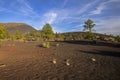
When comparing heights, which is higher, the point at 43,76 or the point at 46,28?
the point at 46,28

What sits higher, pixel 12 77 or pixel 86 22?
pixel 86 22

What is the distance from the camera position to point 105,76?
9.83 meters

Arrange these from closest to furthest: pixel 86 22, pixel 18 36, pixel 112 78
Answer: pixel 112 78 → pixel 86 22 → pixel 18 36

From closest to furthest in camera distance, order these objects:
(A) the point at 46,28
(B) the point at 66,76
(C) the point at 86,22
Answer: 1. (B) the point at 66,76
2. (C) the point at 86,22
3. (A) the point at 46,28

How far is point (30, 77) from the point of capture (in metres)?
9.69

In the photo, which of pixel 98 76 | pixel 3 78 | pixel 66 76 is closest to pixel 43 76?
pixel 66 76

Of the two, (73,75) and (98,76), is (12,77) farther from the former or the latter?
(98,76)

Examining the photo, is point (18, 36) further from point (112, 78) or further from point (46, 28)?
point (112, 78)

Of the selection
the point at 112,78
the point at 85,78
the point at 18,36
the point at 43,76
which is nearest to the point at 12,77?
the point at 43,76

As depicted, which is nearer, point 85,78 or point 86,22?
point 85,78

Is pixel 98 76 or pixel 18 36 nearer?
pixel 98 76

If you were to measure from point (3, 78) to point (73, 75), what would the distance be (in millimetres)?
4397

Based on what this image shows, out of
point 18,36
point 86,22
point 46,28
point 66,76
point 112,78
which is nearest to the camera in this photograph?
point 112,78

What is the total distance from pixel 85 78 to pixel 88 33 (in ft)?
202
